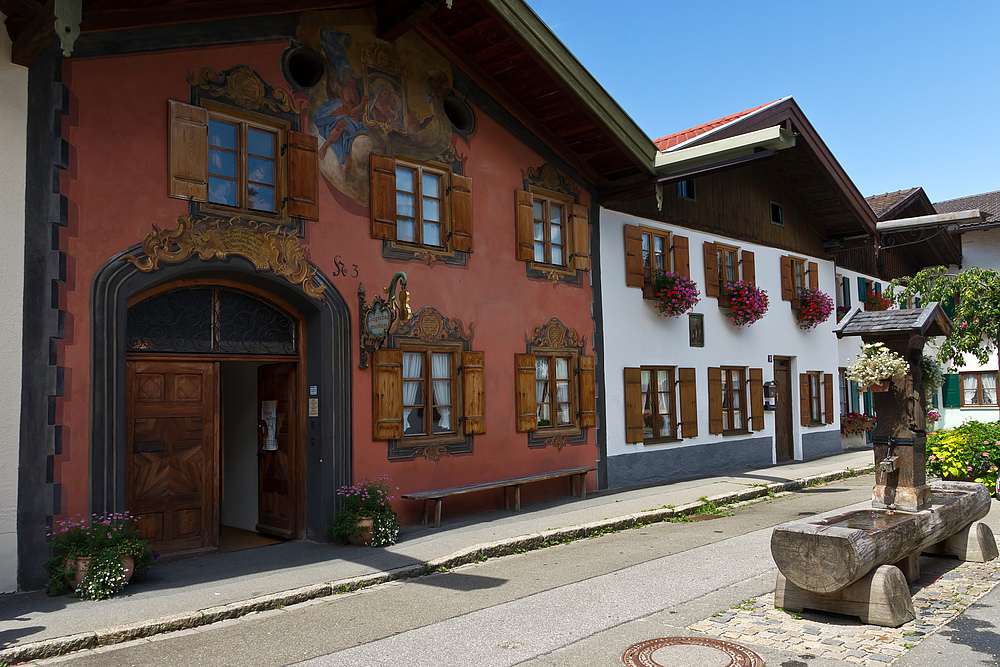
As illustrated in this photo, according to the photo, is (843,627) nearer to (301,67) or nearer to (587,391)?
(587,391)

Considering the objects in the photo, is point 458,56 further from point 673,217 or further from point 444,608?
point 444,608

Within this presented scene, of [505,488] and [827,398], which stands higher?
[827,398]

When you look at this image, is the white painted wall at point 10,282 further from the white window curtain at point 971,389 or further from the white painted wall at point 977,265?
the white window curtain at point 971,389

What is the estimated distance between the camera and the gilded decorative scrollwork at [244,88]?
28.1 ft

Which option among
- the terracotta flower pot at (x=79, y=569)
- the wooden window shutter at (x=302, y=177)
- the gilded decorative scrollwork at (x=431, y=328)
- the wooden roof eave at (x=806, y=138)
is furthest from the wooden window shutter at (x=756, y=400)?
the terracotta flower pot at (x=79, y=569)

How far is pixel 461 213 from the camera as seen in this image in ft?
36.0

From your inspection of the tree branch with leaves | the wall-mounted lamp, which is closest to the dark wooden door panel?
the wall-mounted lamp

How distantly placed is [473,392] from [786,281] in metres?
10.2

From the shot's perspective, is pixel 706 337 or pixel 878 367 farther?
pixel 706 337

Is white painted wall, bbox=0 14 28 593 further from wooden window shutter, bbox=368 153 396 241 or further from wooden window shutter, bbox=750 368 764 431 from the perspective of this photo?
wooden window shutter, bbox=750 368 764 431

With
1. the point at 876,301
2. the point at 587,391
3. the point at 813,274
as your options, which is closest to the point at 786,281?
the point at 813,274

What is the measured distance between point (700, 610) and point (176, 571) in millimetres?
4966

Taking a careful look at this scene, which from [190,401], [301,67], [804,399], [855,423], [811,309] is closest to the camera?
[190,401]

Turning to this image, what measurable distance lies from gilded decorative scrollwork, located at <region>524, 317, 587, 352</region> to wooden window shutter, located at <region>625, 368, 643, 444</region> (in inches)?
50.7
